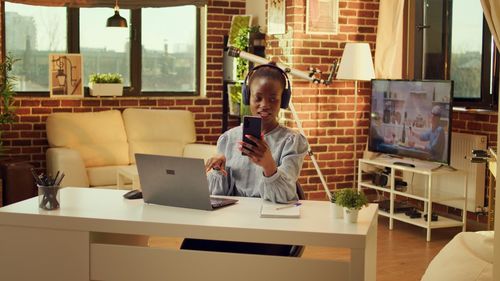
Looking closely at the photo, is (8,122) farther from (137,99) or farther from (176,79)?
(176,79)

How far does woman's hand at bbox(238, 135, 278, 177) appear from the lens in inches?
126

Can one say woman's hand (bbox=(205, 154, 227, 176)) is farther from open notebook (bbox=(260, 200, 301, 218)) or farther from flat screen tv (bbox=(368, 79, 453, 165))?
flat screen tv (bbox=(368, 79, 453, 165))

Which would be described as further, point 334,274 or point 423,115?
point 423,115

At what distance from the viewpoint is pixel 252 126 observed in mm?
3162

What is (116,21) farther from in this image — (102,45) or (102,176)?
(102,176)

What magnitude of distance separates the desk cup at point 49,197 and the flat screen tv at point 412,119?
3.93m

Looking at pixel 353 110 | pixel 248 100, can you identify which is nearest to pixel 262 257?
pixel 248 100

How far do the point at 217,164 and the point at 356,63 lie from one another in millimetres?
3810

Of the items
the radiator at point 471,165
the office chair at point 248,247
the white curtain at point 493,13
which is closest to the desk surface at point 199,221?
the office chair at point 248,247

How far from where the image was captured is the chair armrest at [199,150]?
24.3 feet

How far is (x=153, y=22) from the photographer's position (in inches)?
325

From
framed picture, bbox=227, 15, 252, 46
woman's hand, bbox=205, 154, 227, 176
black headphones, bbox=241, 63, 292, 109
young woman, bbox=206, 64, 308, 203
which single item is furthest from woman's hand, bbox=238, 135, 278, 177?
framed picture, bbox=227, 15, 252, 46

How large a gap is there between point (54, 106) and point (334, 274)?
5457mm

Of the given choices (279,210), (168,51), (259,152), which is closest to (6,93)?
(168,51)
